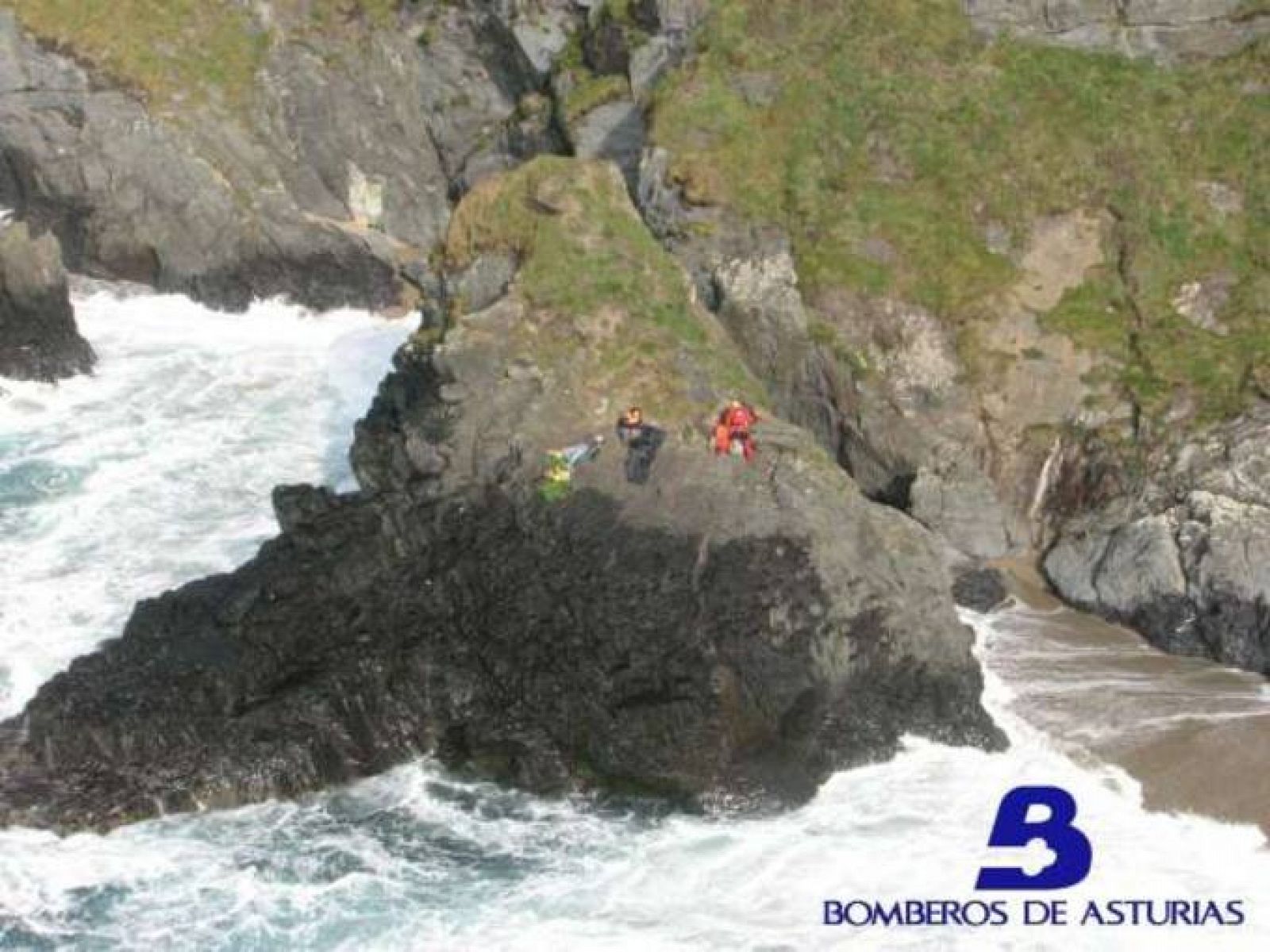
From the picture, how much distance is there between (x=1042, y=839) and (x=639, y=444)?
35.2 feet

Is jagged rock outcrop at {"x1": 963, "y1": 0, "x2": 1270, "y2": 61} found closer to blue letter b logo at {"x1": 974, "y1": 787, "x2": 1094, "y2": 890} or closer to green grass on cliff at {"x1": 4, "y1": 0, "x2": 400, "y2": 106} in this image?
blue letter b logo at {"x1": 974, "y1": 787, "x2": 1094, "y2": 890}

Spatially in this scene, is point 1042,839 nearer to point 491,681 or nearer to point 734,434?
point 734,434

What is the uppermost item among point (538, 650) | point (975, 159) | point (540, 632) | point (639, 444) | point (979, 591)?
point (975, 159)

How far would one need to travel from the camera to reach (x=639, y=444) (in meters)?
29.6

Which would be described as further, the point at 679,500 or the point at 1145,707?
the point at 679,500

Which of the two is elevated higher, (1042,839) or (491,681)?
(491,681)

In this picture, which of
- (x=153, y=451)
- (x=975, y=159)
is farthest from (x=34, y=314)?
(x=975, y=159)

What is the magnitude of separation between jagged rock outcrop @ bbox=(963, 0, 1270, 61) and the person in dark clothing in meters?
19.4

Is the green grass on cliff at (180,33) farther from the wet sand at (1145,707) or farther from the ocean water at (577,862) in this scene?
the wet sand at (1145,707)

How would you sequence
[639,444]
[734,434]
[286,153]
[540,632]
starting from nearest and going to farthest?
[540,632] → [734,434] → [639,444] → [286,153]

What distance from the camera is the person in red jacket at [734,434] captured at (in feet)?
96.1

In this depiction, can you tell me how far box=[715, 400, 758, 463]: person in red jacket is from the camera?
29.3 metres

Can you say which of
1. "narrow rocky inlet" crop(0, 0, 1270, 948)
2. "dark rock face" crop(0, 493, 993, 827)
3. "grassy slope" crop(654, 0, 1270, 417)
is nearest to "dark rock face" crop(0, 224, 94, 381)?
"narrow rocky inlet" crop(0, 0, 1270, 948)

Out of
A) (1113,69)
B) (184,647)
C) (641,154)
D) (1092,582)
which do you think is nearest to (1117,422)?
(1092,582)
